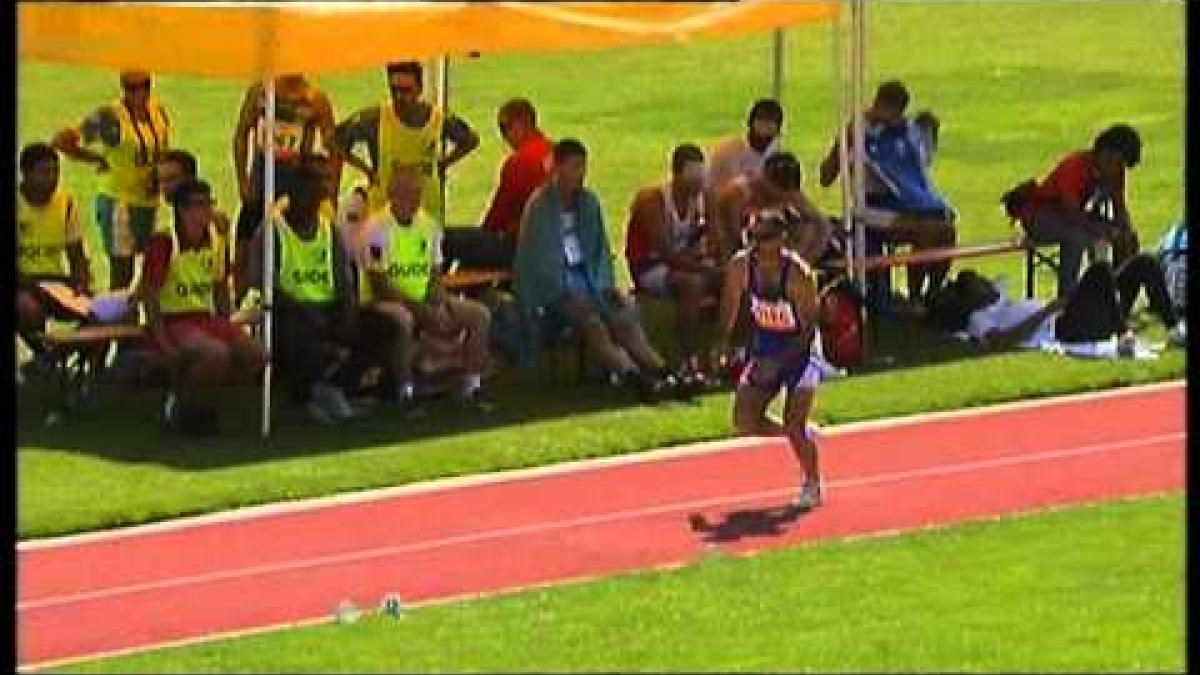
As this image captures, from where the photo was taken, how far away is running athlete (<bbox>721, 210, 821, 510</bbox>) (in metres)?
16.6

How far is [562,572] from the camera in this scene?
15.7 meters

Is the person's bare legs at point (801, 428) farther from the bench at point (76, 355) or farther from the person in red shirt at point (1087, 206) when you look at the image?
the person in red shirt at point (1087, 206)

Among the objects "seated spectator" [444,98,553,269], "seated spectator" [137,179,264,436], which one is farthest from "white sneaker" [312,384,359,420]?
"seated spectator" [444,98,553,269]

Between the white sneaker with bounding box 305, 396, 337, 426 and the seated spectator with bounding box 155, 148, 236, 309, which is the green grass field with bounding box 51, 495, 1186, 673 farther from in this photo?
the seated spectator with bounding box 155, 148, 236, 309

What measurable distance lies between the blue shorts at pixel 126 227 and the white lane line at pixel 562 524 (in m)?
5.37

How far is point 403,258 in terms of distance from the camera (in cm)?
1947

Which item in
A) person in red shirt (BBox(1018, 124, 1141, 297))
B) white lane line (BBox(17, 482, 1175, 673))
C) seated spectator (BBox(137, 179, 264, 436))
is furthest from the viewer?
person in red shirt (BBox(1018, 124, 1141, 297))

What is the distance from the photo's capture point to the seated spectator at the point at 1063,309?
69.9 feet

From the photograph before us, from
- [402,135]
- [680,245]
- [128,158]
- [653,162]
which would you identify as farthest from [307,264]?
[653,162]

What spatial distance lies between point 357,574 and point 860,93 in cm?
721

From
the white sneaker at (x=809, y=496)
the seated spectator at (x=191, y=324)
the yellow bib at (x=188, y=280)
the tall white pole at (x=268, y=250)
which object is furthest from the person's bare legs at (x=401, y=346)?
the white sneaker at (x=809, y=496)

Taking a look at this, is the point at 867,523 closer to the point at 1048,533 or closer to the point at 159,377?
the point at 1048,533

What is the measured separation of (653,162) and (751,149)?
9.94m

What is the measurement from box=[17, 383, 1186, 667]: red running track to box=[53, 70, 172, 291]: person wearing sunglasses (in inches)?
176
